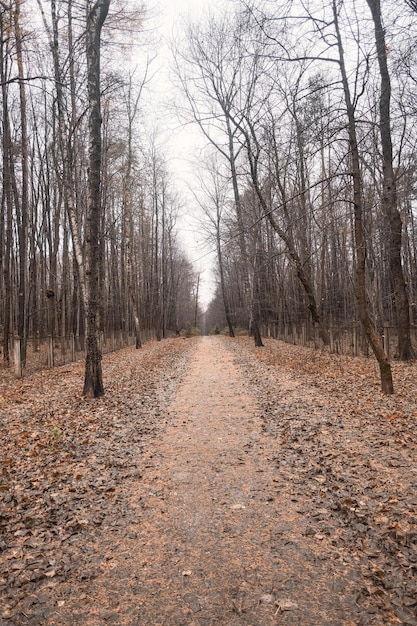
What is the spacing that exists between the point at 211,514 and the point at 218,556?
0.65 m

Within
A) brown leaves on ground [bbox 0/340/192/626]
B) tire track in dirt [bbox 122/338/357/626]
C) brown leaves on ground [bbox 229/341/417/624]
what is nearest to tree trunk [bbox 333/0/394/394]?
brown leaves on ground [bbox 229/341/417/624]

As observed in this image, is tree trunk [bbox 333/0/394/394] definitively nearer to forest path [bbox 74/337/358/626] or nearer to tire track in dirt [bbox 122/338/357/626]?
tire track in dirt [bbox 122/338/357/626]

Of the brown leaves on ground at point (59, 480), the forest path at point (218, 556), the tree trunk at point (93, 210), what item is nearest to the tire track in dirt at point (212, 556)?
the forest path at point (218, 556)

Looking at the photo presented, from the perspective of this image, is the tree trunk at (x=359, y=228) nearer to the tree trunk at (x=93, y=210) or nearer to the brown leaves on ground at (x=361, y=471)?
the brown leaves on ground at (x=361, y=471)

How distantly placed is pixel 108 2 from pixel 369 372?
1130 centimetres

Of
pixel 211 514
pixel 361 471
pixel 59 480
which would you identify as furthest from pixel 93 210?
pixel 361 471

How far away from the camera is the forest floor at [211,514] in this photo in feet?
8.50

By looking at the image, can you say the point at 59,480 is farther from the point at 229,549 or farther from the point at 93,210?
the point at 93,210

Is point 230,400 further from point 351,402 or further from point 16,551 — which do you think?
point 16,551

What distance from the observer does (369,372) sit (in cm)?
1049

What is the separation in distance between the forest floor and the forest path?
0.04 feet

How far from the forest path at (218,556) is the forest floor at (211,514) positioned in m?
0.01

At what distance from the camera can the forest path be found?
252 cm

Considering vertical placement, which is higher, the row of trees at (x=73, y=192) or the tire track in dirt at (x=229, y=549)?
the row of trees at (x=73, y=192)
